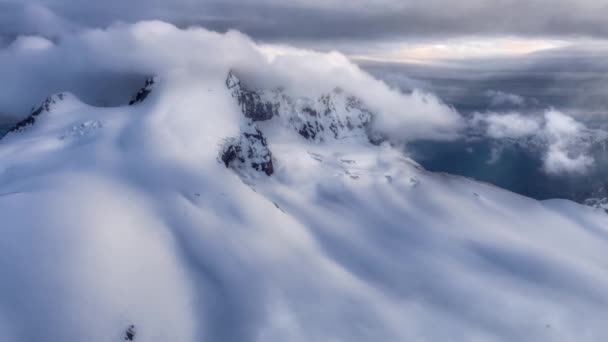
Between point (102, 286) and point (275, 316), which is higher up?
point (102, 286)

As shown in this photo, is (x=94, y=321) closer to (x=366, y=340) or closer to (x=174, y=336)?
(x=174, y=336)

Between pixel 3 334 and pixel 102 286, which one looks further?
pixel 102 286

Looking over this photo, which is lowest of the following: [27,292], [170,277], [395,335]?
[395,335]

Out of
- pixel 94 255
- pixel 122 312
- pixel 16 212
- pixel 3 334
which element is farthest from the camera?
pixel 16 212

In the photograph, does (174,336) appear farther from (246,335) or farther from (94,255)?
(94,255)

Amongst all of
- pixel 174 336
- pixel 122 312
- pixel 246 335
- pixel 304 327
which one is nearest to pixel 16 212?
pixel 122 312

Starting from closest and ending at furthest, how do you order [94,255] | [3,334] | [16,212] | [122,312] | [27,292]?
[3,334], [27,292], [122,312], [94,255], [16,212]

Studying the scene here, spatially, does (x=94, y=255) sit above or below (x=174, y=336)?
above

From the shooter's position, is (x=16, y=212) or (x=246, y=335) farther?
(x=16, y=212)

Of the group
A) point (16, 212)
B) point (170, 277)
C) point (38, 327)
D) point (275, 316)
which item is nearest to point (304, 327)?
point (275, 316)
